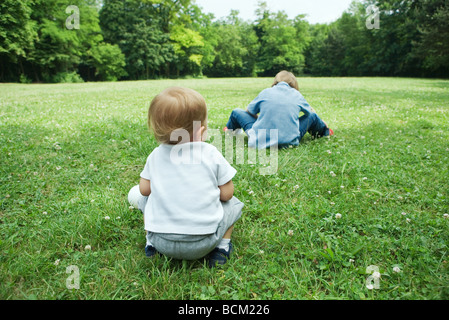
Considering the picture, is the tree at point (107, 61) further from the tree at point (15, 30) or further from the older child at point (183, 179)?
the older child at point (183, 179)

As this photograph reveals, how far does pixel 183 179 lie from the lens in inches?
65.1

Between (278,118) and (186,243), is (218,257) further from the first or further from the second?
(278,118)

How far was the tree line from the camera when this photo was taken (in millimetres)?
31500

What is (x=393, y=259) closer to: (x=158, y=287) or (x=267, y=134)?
(x=158, y=287)

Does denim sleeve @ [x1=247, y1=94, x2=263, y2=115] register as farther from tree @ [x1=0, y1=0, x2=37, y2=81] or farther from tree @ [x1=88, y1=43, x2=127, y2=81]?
tree @ [x1=88, y1=43, x2=127, y2=81]

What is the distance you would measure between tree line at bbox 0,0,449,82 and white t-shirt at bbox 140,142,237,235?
115ft

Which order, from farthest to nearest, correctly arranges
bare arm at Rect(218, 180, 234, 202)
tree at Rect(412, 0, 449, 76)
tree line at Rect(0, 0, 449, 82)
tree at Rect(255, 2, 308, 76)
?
tree at Rect(255, 2, 308, 76), tree line at Rect(0, 0, 449, 82), tree at Rect(412, 0, 449, 76), bare arm at Rect(218, 180, 234, 202)

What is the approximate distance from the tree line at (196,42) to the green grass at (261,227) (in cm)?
3307

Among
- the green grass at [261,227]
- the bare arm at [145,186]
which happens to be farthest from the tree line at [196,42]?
the bare arm at [145,186]

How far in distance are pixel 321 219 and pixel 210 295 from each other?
1.18 meters

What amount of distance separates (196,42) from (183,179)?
4713 cm

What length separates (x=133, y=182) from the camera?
10.2 feet

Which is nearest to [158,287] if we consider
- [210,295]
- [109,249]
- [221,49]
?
[210,295]

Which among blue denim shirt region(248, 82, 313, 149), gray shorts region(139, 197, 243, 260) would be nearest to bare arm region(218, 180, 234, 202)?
gray shorts region(139, 197, 243, 260)
